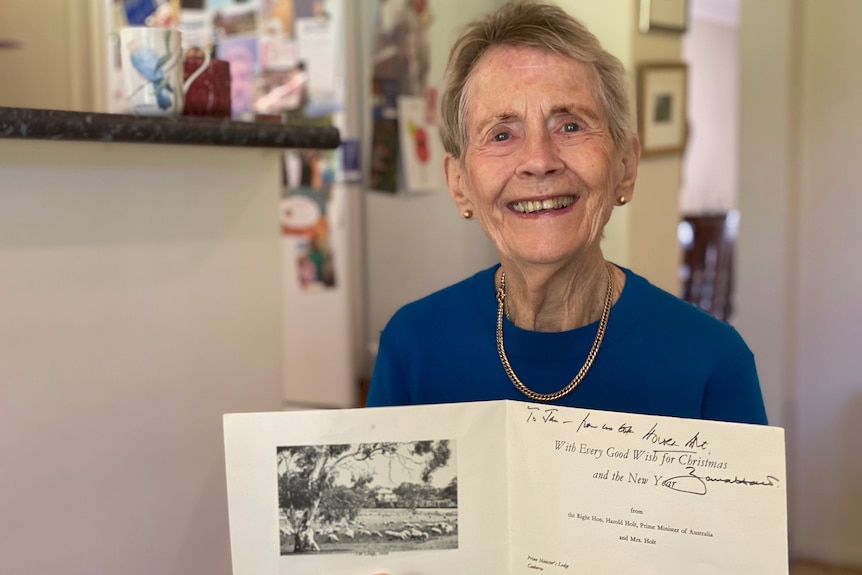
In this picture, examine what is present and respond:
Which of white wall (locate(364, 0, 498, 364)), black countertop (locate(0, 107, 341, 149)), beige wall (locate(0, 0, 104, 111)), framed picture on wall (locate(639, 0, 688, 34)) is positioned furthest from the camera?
white wall (locate(364, 0, 498, 364))

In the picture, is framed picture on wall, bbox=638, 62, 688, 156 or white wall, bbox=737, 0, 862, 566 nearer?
framed picture on wall, bbox=638, 62, 688, 156

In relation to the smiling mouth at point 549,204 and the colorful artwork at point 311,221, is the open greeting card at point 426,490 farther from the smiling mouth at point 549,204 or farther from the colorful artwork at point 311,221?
the colorful artwork at point 311,221

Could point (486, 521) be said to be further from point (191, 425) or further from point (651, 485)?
point (191, 425)

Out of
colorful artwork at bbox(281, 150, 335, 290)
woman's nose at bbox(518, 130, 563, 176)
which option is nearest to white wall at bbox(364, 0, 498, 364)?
colorful artwork at bbox(281, 150, 335, 290)

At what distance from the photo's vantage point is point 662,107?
220 cm

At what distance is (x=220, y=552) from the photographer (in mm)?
1194

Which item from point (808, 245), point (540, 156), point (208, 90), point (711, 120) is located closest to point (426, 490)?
point (540, 156)

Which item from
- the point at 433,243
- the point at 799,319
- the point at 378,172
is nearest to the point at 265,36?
the point at 378,172

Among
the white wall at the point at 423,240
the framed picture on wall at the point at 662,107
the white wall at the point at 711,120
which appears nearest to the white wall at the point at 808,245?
the framed picture on wall at the point at 662,107

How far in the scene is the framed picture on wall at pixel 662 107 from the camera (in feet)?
6.95

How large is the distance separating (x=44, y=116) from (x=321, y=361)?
248 cm

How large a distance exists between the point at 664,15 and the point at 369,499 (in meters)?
1.71

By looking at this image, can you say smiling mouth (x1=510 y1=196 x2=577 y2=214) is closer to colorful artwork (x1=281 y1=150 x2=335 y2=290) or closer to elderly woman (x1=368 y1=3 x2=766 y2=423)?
elderly woman (x1=368 y1=3 x2=766 y2=423)

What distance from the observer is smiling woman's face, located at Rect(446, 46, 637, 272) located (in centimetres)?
90
